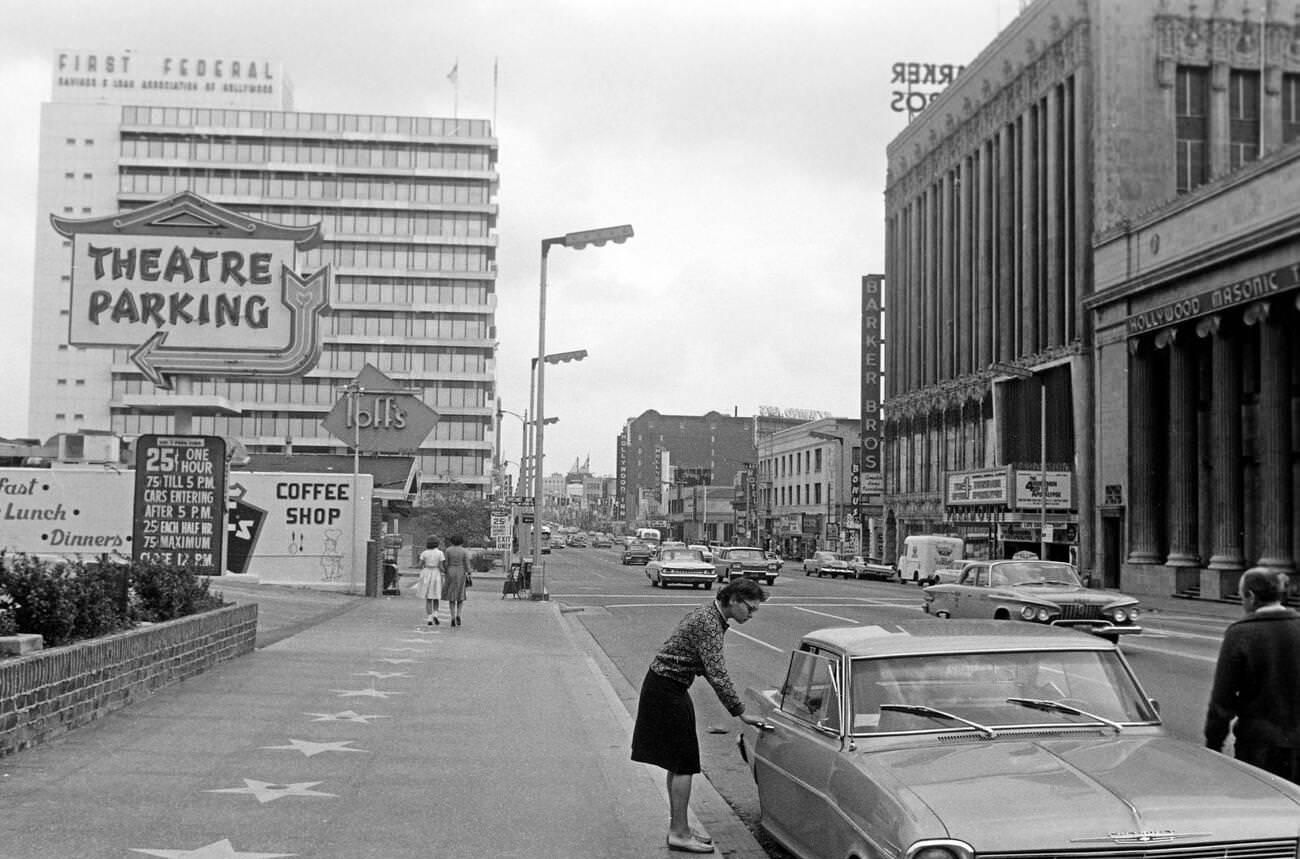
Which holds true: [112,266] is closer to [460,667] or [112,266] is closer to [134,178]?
[460,667]

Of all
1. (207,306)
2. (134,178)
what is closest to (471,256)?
(134,178)

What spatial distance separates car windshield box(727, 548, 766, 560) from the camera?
49.4m

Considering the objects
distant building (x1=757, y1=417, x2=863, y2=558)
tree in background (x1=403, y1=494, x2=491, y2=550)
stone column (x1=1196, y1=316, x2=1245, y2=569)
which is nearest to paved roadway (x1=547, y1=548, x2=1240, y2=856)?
stone column (x1=1196, y1=316, x2=1245, y2=569)

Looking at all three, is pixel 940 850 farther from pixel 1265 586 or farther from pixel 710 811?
pixel 710 811

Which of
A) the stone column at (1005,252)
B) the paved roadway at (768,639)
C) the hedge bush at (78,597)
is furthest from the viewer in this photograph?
the stone column at (1005,252)

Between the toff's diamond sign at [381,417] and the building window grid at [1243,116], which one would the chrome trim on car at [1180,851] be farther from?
the building window grid at [1243,116]

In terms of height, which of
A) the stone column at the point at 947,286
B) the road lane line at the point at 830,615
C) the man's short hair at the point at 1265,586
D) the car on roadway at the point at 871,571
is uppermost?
the stone column at the point at 947,286

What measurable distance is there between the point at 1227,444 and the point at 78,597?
42.4m

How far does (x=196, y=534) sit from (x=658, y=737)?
13.6 m

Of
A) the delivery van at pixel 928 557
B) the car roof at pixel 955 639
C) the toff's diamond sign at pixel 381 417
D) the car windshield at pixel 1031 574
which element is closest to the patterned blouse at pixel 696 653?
the car roof at pixel 955 639

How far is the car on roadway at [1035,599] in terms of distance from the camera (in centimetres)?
1847

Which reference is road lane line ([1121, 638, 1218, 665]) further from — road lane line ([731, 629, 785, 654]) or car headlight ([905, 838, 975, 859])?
car headlight ([905, 838, 975, 859])

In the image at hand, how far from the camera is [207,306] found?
2094 cm

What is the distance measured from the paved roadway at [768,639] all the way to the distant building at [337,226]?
5711cm
